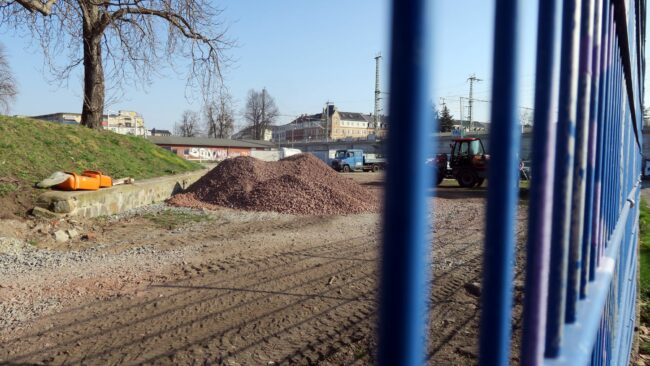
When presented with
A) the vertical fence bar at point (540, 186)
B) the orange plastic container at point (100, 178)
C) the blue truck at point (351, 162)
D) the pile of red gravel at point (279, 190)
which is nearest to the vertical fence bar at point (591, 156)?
the vertical fence bar at point (540, 186)

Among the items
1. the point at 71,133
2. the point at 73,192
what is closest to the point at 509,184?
the point at 73,192

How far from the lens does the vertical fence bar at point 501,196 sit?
0.61m

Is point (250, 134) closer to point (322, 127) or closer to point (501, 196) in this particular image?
point (322, 127)

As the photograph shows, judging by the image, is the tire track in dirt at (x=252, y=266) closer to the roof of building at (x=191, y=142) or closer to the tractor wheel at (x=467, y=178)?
the tractor wheel at (x=467, y=178)

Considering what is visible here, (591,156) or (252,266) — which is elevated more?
(591,156)

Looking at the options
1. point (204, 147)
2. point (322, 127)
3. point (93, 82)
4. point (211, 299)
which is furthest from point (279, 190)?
point (322, 127)

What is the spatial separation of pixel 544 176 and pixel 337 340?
126 inches

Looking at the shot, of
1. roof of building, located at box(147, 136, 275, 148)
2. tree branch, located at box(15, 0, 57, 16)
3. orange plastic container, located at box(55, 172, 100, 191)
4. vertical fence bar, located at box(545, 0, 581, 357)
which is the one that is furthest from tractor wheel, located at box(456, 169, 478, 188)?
roof of building, located at box(147, 136, 275, 148)

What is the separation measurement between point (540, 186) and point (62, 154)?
13505 mm

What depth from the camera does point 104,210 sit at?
32.7 feet

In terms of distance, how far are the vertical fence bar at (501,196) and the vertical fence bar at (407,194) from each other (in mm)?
193

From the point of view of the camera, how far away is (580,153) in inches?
39.8

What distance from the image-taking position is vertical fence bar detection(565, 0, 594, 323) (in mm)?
936

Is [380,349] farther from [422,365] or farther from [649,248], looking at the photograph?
[649,248]
